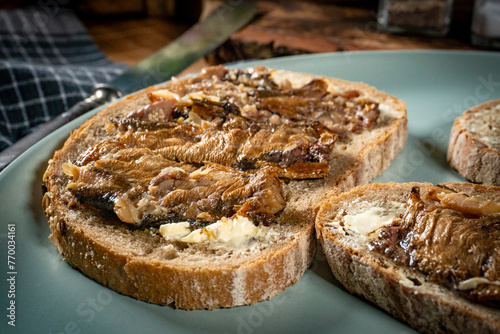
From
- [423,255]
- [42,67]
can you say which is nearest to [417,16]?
[42,67]

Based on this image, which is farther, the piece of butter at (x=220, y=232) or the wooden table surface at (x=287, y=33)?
the wooden table surface at (x=287, y=33)

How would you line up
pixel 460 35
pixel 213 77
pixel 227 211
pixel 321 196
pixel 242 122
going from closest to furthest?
1. pixel 227 211
2. pixel 321 196
3. pixel 242 122
4. pixel 213 77
5. pixel 460 35

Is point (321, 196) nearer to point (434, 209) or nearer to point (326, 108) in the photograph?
point (434, 209)

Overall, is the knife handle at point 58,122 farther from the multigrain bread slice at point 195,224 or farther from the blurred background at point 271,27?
the blurred background at point 271,27

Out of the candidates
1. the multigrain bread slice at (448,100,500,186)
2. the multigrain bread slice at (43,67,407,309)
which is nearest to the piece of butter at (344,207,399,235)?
the multigrain bread slice at (43,67,407,309)

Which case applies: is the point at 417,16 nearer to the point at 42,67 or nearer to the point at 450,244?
the point at 42,67

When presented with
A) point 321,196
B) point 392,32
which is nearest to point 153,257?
point 321,196

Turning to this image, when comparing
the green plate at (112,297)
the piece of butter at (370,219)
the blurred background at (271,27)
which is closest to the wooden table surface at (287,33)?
the blurred background at (271,27)
